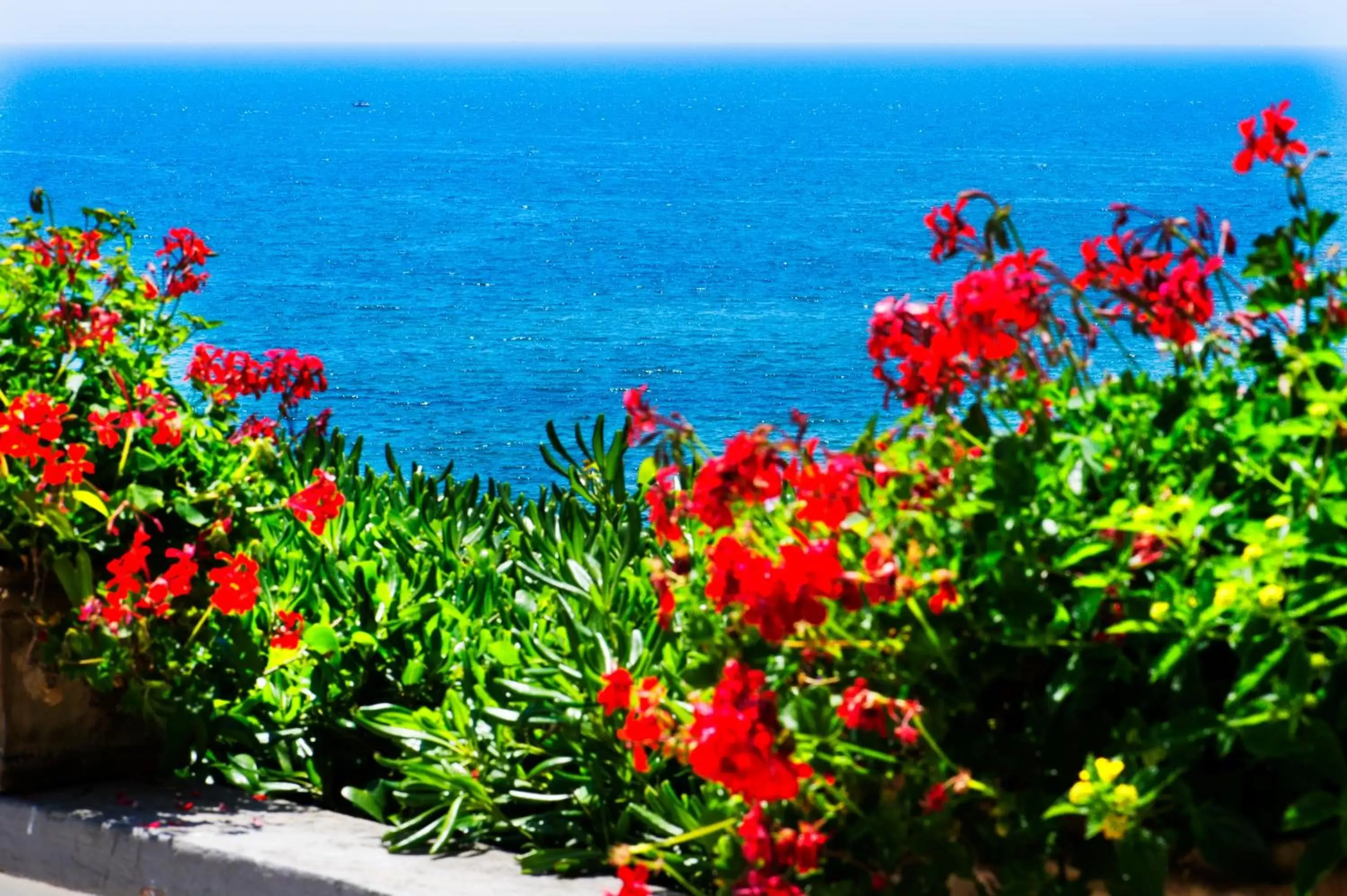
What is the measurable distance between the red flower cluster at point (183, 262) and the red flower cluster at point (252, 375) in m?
0.15

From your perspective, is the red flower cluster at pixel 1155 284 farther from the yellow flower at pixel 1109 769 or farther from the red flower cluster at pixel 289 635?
the red flower cluster at pixel 289 635

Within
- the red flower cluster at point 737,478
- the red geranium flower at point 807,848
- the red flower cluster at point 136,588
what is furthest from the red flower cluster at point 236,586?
the red geranium flower at point 807,848

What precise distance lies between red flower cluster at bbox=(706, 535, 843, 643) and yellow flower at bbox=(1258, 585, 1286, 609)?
564 millimetres

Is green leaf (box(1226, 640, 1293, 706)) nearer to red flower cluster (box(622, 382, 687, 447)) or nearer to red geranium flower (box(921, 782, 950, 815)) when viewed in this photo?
red geranium flower (box(921, 782, 950, 815))

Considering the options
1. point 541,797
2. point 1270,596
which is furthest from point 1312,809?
point 541,797

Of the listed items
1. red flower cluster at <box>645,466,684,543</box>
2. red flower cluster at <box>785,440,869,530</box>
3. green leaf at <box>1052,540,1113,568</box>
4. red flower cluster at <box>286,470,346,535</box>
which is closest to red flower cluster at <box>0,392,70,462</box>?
red flower cluster at <box>286,470,346,535</box>

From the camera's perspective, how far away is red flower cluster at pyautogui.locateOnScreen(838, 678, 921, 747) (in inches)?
92.0

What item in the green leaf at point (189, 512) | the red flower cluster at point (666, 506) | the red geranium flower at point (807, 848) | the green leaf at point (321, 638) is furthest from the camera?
the green leaf at point (321, 638)

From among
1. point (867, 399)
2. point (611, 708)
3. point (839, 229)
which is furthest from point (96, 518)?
point (839, 229)

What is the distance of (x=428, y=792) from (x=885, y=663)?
129cm

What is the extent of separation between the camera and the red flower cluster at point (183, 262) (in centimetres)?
394

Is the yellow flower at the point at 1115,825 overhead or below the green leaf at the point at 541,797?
overhead

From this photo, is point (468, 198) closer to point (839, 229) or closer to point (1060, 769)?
point (839, 229)

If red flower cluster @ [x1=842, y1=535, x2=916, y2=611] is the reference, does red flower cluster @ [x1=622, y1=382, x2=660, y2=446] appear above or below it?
above
